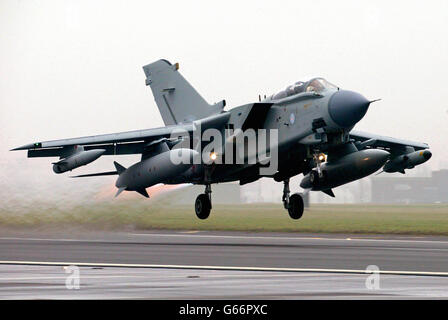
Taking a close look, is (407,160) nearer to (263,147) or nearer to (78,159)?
(263,147)

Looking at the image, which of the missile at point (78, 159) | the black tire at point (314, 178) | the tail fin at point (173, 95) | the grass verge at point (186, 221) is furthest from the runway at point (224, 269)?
the tail fin at point (173, 95)

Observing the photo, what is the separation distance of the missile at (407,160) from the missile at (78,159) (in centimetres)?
1111

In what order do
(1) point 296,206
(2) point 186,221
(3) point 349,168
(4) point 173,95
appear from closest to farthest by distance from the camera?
(3) point 349,168 → (1) point 296,206 → (4) point 173,95 → (2) point 186,221

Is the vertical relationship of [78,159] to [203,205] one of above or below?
above

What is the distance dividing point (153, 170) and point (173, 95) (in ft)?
22.7

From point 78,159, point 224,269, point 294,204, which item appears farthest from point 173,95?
point 224,269

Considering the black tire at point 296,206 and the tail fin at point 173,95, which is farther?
the tail fin at point 173,95

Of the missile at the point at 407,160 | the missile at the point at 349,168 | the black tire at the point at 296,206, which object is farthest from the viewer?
the missile at the point at 407,160

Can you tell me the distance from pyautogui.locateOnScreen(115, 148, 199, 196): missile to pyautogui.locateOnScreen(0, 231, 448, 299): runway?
7.73ft

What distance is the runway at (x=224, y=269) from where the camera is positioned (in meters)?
15.2

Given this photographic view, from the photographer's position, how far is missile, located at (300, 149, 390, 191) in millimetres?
23719

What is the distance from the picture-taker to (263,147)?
24641 millimetres

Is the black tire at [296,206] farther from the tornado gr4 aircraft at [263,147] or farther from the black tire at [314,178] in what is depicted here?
the black tire at [314,178]
